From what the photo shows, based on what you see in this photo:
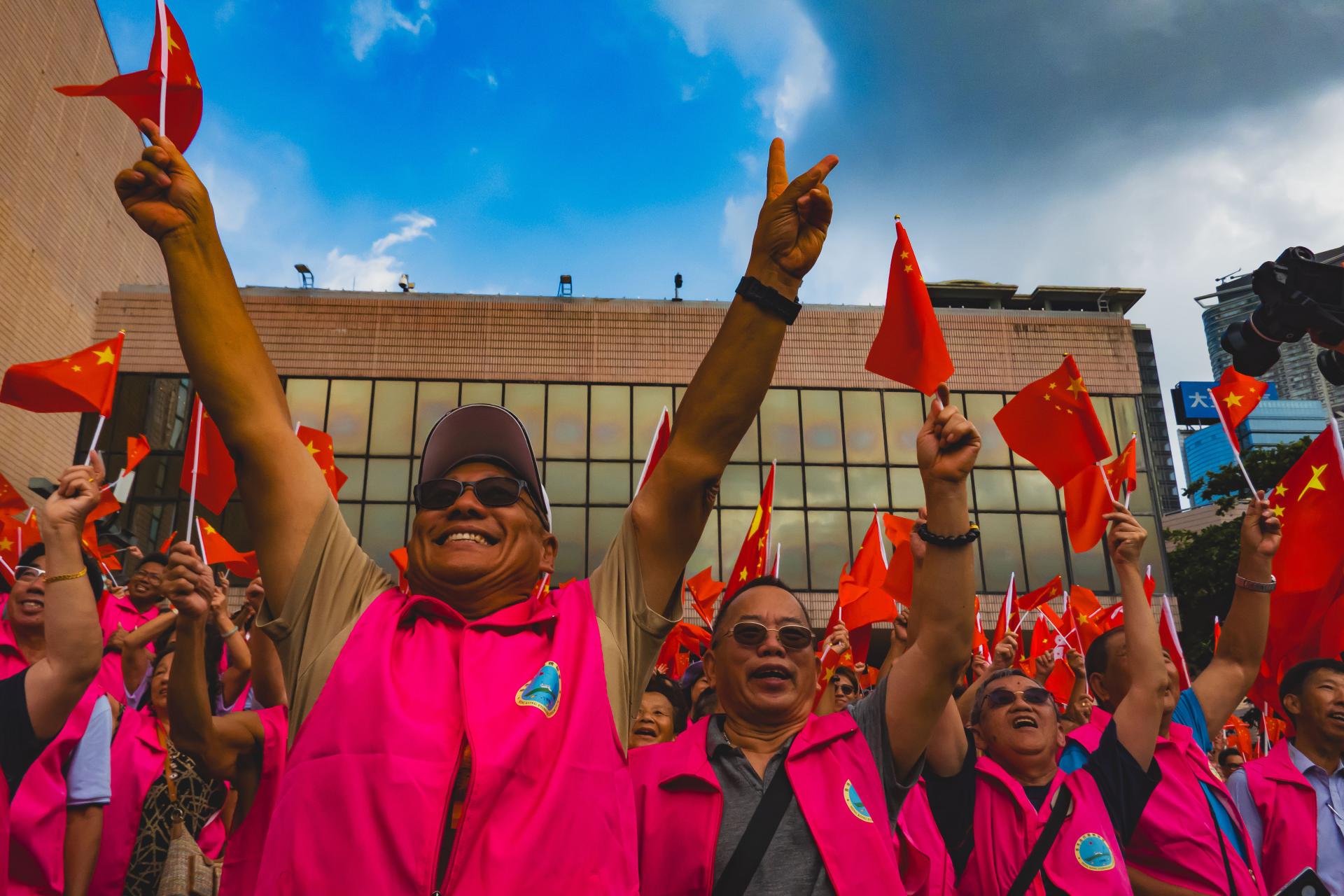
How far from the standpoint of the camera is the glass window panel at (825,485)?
20.7 metres

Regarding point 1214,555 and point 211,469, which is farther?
point 1214,555

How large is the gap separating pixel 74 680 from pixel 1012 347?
2204 centimetres

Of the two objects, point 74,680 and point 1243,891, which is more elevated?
point 74,680

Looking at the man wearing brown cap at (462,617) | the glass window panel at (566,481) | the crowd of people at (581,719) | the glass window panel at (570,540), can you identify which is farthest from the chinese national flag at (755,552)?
the glass window panel at (566,481)

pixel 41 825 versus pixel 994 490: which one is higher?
pixel 994 490

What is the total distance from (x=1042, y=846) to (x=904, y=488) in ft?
60.1

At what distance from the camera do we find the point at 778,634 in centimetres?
289

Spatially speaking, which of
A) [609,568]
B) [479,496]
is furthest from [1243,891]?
[479,496]

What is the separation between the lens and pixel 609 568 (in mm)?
2115

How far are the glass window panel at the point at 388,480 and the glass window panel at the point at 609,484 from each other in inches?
149

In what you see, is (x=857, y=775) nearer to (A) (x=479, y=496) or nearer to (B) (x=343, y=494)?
(A) (x=479, y=496)

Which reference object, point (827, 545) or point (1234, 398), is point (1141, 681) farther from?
point (827, 545)

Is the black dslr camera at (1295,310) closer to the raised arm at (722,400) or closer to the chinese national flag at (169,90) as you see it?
the raised arm at (722,400)

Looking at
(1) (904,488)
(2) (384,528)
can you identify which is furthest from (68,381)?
(1) (904,488)
